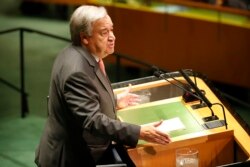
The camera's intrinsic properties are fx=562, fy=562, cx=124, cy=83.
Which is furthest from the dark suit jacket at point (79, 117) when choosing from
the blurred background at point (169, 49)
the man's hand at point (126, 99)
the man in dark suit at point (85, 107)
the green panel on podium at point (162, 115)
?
the blurred background at point (169, 49)

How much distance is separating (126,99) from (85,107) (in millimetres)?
680

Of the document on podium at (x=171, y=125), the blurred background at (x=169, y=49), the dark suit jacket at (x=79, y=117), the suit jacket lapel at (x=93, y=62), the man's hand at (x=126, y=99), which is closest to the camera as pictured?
the dark suit jacket at (x=79, y=117)

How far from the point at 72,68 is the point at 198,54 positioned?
12.5 feet

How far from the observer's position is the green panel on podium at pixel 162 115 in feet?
9.60

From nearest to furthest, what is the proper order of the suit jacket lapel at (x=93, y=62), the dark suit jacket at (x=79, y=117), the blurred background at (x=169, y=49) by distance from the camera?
the dark suit jacket at (x=79, y=117), the suit jacket lapel at (x=93, y=62), the blurred background at (x=169, y=49)

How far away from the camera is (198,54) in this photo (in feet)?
20.5

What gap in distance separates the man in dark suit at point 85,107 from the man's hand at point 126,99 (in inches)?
14.9

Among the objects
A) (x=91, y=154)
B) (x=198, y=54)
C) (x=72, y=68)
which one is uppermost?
(x=72, y=68)

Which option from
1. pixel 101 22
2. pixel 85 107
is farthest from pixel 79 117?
pixel 101 22

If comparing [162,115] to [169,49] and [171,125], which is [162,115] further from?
[169,49]

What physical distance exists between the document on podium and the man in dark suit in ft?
0.42

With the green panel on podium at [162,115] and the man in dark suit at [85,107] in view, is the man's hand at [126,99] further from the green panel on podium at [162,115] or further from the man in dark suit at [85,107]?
the man in dark suit at [85,107]

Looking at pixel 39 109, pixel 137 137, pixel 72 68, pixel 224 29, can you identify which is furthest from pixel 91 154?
pixel 224 29

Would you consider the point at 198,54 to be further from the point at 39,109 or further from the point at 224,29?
the point at 39,109
